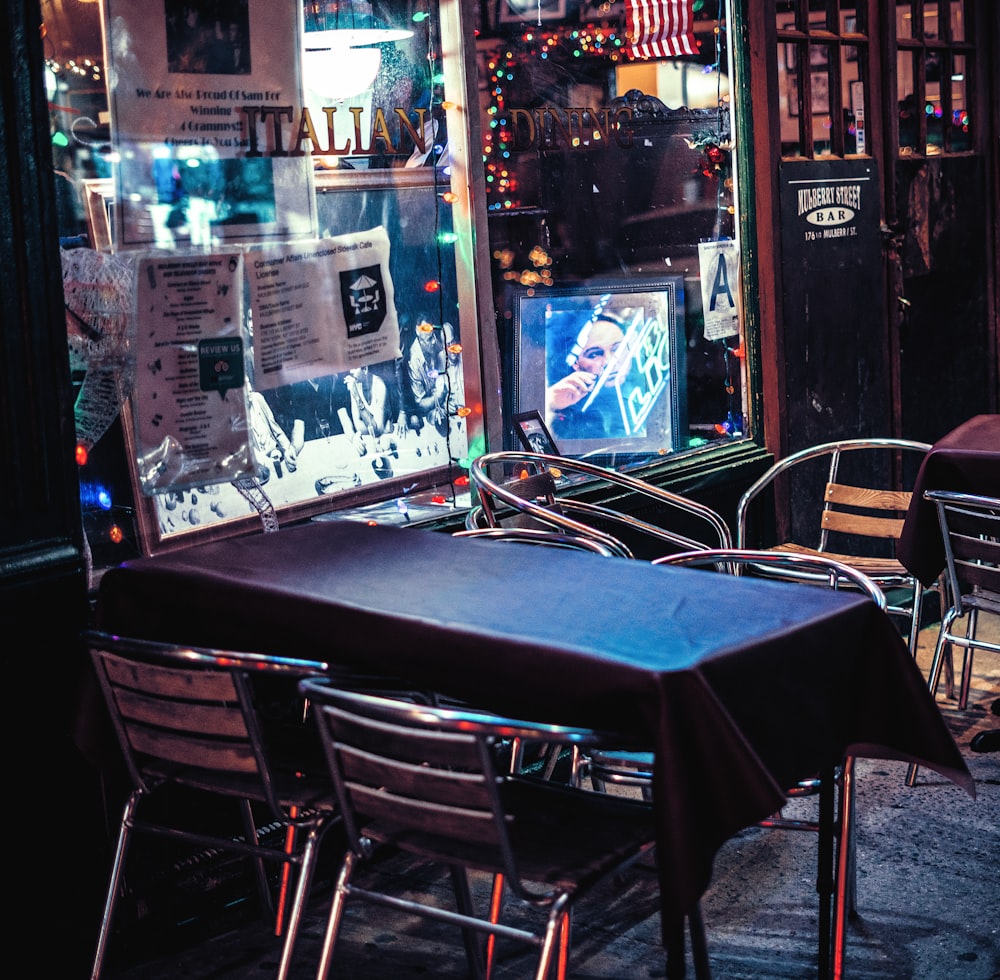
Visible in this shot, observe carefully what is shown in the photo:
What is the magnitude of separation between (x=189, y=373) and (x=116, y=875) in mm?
1406

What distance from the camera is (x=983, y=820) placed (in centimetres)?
427

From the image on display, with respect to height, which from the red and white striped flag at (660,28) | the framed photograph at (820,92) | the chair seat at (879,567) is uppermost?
the red and white striped flag at (660,28)

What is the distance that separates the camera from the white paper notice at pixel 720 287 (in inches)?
227

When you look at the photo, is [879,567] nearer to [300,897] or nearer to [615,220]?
[615,220]

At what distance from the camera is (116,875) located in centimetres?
320

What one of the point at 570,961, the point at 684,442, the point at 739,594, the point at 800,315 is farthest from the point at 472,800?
the point at 800,315

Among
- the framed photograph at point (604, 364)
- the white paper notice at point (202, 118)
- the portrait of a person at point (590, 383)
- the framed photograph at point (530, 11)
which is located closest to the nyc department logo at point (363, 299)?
the white paper notice at point (202, 118)

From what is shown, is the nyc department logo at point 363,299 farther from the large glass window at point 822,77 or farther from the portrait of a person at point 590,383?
the large glass window at point 822,77

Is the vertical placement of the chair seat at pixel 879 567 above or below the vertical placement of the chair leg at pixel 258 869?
above

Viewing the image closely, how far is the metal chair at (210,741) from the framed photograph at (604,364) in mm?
2209

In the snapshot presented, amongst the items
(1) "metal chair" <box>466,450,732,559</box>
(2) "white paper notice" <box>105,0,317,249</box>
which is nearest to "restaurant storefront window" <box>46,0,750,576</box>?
(2) "white paper notice" <box>105,0,317,249</box>

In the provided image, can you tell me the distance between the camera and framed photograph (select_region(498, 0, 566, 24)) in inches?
196

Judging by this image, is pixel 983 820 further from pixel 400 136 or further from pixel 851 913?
pixel 400 136

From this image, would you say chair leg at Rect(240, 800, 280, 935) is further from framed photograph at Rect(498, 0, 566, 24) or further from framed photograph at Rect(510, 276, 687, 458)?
framed photograph at Rect(498, 0, 566, 24)
